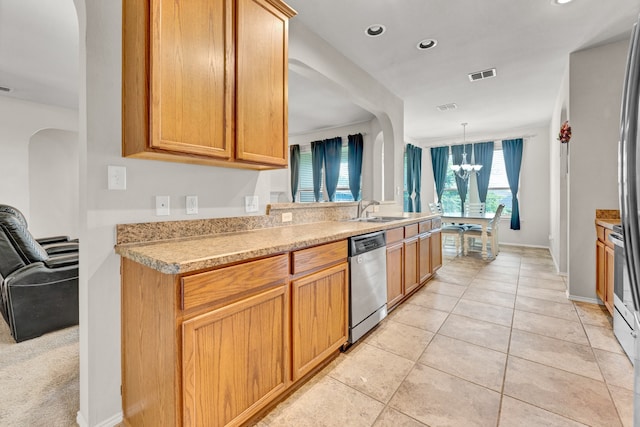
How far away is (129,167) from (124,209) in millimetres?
221

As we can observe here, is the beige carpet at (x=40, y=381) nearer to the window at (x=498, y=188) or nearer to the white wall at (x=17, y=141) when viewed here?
the white wall at (x=17, y=141)

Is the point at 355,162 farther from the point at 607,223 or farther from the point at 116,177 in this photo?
the point at 116,177

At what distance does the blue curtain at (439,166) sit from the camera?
7301 mm

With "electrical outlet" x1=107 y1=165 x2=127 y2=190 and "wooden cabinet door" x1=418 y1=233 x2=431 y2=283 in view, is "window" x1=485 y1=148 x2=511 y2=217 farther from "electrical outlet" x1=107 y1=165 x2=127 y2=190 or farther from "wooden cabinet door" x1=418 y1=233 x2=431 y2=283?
"electrical outlet" x1=107 y1=165 x2=127 y2=190

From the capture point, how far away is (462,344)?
2.19 meters

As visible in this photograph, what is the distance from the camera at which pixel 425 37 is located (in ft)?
9.08

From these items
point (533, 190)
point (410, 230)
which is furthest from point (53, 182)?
point (533, 190)

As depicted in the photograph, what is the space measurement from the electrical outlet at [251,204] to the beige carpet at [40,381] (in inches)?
57.8

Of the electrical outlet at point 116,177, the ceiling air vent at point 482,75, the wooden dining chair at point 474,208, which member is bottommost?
the wooden dining chair at point 474,208

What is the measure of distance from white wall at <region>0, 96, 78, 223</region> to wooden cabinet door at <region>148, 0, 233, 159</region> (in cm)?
477

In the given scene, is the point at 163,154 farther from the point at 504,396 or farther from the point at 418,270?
the point at 418,270

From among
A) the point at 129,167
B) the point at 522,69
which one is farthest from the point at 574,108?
the point at 129,167

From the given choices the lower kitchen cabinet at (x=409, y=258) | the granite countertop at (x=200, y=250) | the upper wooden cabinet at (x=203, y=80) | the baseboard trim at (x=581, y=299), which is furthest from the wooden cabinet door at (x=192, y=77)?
the baseboard trim at (x=581, y=299)

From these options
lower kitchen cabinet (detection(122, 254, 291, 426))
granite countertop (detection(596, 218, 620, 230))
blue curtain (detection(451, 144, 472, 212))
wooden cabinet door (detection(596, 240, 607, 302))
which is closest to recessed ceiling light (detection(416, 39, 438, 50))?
granite countertop (detection(596, 218, 620, 230))
